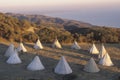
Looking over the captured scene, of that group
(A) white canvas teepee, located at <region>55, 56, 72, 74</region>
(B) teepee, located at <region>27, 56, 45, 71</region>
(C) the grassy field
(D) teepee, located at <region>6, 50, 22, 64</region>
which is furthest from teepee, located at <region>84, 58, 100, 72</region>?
(D) teepee, located at <region>6, 50, 22, 64</region>

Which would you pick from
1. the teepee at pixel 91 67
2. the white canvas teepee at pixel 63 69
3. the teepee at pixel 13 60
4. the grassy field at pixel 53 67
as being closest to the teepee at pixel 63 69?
the white canvas teepee at pixel 63 69

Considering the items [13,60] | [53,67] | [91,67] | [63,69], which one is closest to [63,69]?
[63,69]

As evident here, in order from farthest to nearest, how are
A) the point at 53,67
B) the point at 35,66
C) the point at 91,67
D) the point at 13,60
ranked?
1. the point at 13,60
2. the point at 53,67
3. the point at 35,66
4. the point at 91,67

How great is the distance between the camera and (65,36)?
1566 inches

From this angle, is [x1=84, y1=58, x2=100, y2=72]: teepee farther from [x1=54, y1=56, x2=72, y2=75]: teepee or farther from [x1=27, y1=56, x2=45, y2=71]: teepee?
[x1=27, y1=56, x2=45, y2=71]: teepee

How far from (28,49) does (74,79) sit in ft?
32.4

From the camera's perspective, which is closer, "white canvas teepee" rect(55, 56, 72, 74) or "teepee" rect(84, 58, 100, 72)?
"white canvas teepee" rect(55, 56, 72, 74)

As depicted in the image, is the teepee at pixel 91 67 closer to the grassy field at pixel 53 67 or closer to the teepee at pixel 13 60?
the grassy field at pixel 53 67

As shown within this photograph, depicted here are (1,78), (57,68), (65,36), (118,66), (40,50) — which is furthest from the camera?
(65,36)

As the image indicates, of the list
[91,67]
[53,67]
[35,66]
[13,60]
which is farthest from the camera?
[13,60]

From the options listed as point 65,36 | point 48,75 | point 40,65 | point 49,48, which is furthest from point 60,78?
point 65,36

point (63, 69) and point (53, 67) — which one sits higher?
point (63, 69)

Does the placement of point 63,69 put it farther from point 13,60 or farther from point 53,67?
point 13,60

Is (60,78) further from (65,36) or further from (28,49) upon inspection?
(65,36)
